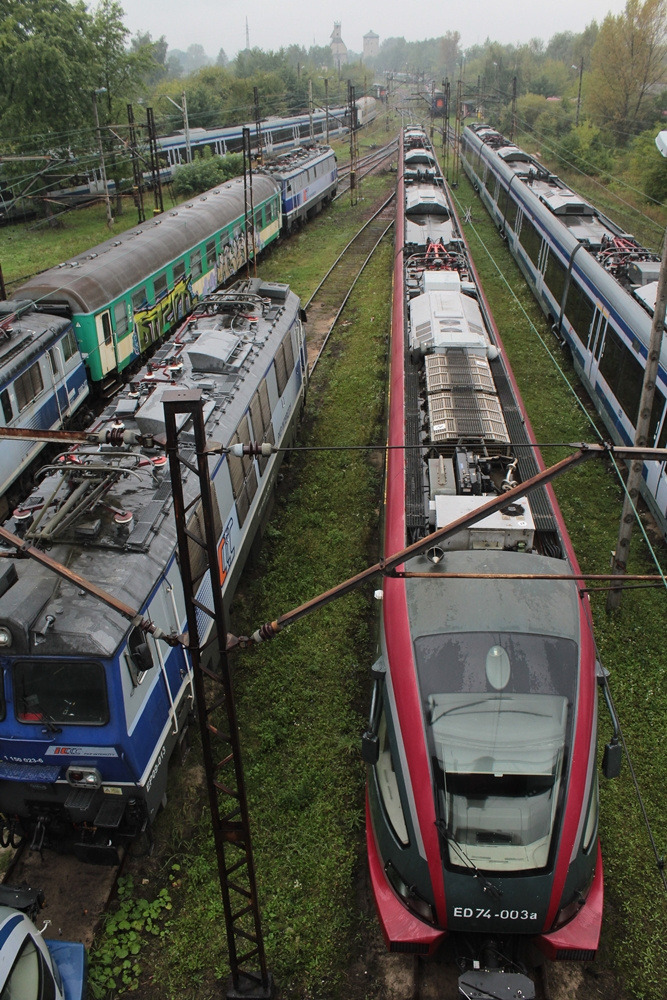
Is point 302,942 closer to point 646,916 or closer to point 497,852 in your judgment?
point 497,852

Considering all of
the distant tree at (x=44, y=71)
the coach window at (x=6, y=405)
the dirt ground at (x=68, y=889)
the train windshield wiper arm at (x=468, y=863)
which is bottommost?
the dirt ground at (x=68, y=889)

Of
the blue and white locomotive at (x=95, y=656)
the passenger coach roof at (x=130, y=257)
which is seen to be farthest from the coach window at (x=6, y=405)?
the blue and white locomotive at (x=95, y=656)

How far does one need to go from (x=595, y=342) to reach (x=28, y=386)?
13060mm

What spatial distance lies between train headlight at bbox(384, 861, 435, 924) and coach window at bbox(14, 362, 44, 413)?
38.6 feet

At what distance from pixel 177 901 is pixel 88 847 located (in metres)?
1.16

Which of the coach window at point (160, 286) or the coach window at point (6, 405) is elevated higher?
the coach window at point (160, 286)

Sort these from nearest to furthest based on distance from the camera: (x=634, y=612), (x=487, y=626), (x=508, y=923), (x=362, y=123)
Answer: (x=508, y=923), (x=487, y=626), (x=634, y=612), (x=362, y=123)

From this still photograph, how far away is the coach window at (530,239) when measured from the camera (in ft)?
80.4

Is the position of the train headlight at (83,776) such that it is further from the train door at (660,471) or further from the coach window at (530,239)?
the coach window at (530,239)

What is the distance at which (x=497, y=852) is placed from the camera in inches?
243

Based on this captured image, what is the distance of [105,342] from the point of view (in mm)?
17844

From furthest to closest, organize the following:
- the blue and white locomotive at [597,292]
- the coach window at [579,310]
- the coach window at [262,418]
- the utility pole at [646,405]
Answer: the coach window at [579,310] → the blue and white locomotive at [597,292] → the coach window at [262,418] → the utility pole at [646,405]

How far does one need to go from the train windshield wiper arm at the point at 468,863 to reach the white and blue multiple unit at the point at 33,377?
10497mm

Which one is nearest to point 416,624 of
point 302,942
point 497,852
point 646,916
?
point 497,852
